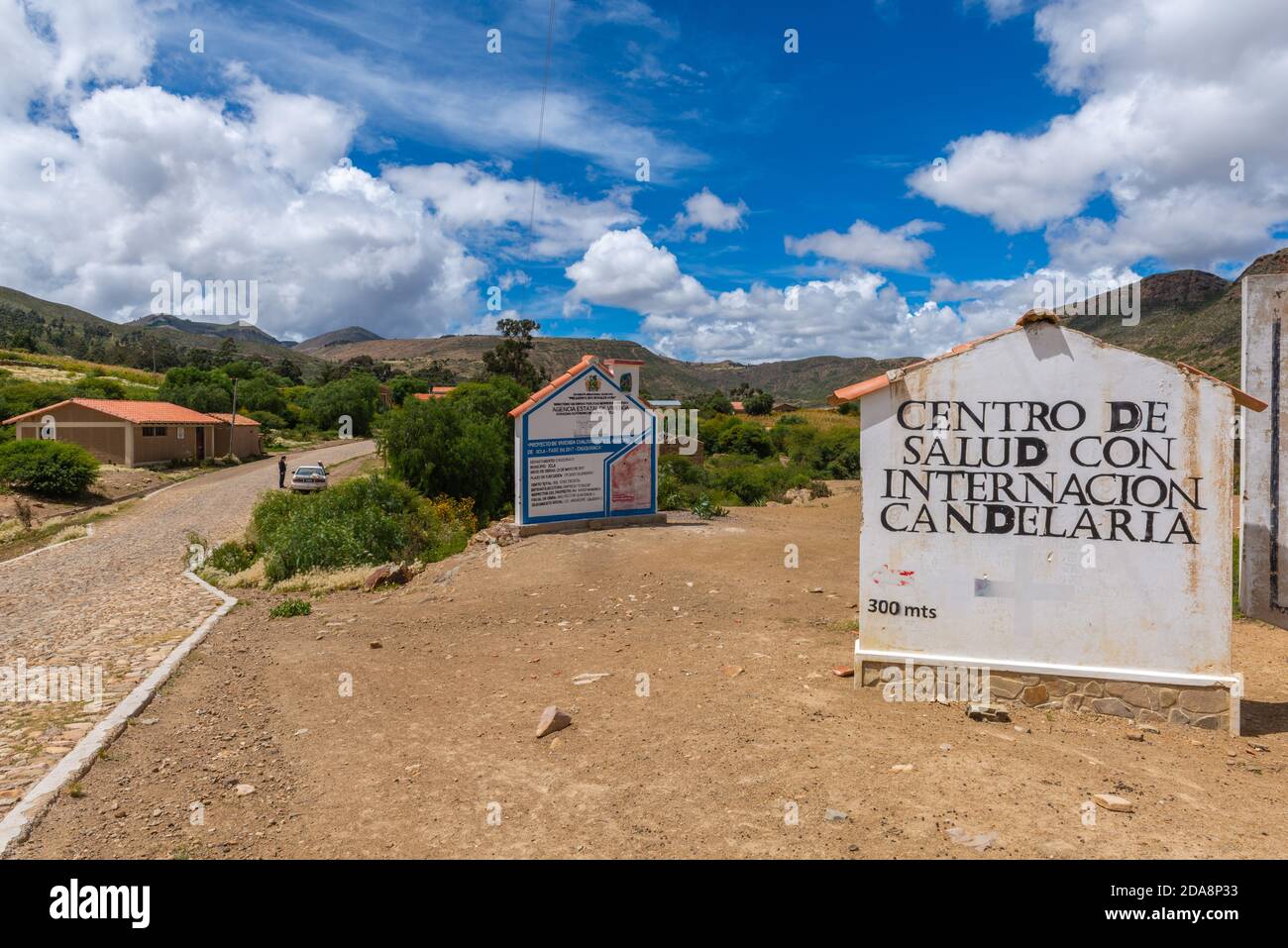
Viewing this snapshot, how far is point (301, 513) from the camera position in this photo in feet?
53.6

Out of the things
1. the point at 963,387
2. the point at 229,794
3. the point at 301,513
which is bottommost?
the point at 229,794

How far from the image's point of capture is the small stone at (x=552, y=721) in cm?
609

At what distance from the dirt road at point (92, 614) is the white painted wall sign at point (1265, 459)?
11539 millimetres

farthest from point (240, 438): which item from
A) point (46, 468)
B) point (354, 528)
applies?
point (354, 528)

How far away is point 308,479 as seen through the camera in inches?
1123

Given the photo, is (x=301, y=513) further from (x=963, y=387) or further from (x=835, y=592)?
(x=963, y=387)

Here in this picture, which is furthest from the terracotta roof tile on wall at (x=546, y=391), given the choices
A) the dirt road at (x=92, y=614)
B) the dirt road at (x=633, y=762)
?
the dirt road at (x=633, y=762)

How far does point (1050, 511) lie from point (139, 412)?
42147mm

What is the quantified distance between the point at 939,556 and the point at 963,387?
4.72 feet

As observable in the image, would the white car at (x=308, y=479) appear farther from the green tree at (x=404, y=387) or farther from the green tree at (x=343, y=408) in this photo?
the green tree at (x=404, y=387)

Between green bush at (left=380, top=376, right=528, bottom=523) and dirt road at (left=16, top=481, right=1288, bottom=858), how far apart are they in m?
11.4

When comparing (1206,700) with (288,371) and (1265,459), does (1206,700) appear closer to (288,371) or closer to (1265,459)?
(1265,459)
